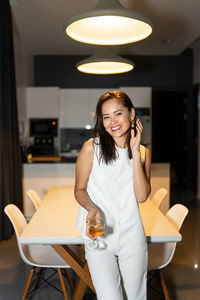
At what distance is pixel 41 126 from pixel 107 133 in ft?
18.2

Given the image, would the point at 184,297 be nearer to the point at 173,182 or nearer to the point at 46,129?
the point at 46,129

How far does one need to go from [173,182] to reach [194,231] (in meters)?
4.07

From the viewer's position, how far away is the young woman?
5.16 feet

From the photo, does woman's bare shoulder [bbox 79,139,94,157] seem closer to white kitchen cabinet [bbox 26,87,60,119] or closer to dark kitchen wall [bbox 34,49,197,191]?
white kitchen cabinet [bbox 26,87,60,119]

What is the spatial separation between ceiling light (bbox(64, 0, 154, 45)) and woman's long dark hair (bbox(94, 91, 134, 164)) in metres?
0.70

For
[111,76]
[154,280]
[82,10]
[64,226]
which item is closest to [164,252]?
[154,280]

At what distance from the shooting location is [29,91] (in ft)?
22.9

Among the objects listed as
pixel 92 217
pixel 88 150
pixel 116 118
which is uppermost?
pixel 116 118

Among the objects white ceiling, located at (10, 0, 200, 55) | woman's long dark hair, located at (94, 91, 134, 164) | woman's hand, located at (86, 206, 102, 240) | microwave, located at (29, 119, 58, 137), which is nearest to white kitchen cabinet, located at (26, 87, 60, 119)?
microwave, located at (29, 119, 58, 137)

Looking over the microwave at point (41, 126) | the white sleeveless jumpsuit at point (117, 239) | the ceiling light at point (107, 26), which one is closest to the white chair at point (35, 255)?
the white sleeveless jumpsuit at point (117, 239)

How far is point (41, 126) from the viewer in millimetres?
7094

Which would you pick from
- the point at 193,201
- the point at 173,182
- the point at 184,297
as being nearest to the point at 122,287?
the point at 184,297

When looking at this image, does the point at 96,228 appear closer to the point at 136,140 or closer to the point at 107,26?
the point at 136,140

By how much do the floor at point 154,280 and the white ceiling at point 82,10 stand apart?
3156mm
